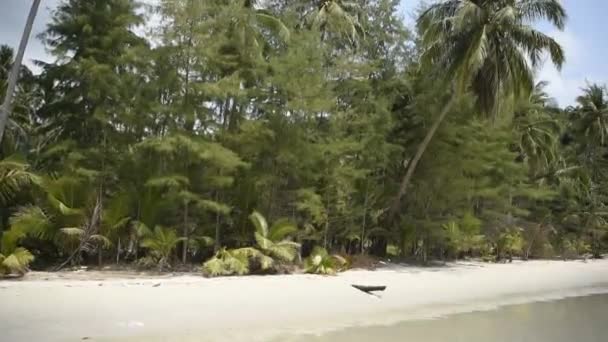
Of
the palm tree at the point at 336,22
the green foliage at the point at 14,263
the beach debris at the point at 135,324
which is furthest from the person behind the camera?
the palm tree at the point at 336,22

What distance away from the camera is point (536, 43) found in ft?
59.8

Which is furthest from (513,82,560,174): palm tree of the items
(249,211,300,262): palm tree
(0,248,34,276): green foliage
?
(0,248,34,276): green foliage

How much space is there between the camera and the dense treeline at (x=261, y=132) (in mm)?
13234

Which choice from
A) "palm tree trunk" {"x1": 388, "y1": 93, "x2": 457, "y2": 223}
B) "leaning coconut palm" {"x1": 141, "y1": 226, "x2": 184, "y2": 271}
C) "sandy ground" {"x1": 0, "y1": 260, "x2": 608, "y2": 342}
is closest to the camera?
"sandy ground" {"x1": 0, "y1": 260, "x2": 608, "y2": 342}

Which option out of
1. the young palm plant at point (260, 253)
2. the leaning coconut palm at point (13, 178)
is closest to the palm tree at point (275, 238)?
the young palm plant at point (260, 253)

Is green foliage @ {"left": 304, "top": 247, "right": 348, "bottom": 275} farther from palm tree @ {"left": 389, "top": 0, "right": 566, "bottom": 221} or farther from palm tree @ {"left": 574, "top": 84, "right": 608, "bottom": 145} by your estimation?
palm tree @ {"left": 574, "top": 84, "right": 608, "bottom": 145}

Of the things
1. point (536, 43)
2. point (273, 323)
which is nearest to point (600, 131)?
point (536, 43)

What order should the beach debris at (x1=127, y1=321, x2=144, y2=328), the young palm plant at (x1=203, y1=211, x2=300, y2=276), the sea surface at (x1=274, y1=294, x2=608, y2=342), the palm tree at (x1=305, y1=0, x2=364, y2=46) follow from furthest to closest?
the palm tree at (x1=305, y1=0, x2=364, y2=46), the young palm plant at (x1=203, y1=211, x2=300, y2=276), the sea surface at (x1=274, y1=294, x2=608, y2=342), the beach debris at (x1=127, y1=321, x2=144, y2=328)

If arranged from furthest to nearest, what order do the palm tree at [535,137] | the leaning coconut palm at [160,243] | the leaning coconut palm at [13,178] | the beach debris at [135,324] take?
the palm tree at [535,137], the leaning coconut palm at [160,243], the leaning coconut palm at [13,178], the beach debris at [135,324]

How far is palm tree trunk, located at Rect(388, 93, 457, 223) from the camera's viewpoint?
57.8 ft

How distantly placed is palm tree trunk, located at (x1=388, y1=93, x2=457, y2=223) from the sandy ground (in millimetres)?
3579

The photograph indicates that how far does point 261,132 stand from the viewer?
14312 millimetres

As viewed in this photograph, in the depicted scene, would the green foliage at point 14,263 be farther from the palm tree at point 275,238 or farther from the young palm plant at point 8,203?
the palm tree at point 275,238

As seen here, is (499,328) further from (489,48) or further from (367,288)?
(489,48)
